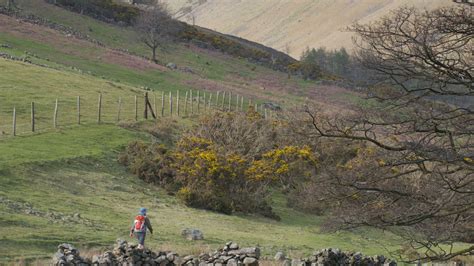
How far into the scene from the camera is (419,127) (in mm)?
17375

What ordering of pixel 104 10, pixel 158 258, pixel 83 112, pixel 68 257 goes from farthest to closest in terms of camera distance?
pixel 104 10, pixel 83 112, pixel 158 258, pixel 68 257

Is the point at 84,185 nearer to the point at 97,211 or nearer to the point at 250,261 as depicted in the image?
the point at 97,211

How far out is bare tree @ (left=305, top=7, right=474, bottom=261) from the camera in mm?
16359

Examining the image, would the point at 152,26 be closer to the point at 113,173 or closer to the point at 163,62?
the point at 163,62

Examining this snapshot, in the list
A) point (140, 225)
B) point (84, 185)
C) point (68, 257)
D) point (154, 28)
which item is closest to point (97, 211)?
point (84, 185)

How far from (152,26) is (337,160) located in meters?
47.6

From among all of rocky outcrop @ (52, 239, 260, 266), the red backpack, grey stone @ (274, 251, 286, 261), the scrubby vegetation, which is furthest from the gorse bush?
the scrubby vegetation

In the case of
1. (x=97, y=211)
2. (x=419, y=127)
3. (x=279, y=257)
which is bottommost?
(x=279, y=257)

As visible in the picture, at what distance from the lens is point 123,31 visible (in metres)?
91.9

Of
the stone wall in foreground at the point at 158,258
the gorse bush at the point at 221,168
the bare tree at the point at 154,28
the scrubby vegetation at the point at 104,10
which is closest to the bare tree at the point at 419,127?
the stone wall in foreground at the point at 158,258

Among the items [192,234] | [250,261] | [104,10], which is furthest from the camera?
[104,10]

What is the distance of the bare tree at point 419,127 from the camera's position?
16359mm

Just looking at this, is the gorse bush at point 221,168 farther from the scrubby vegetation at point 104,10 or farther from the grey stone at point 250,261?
the scrubby vegetation at point 104,10

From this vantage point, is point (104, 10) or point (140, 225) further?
point (104, 10)
